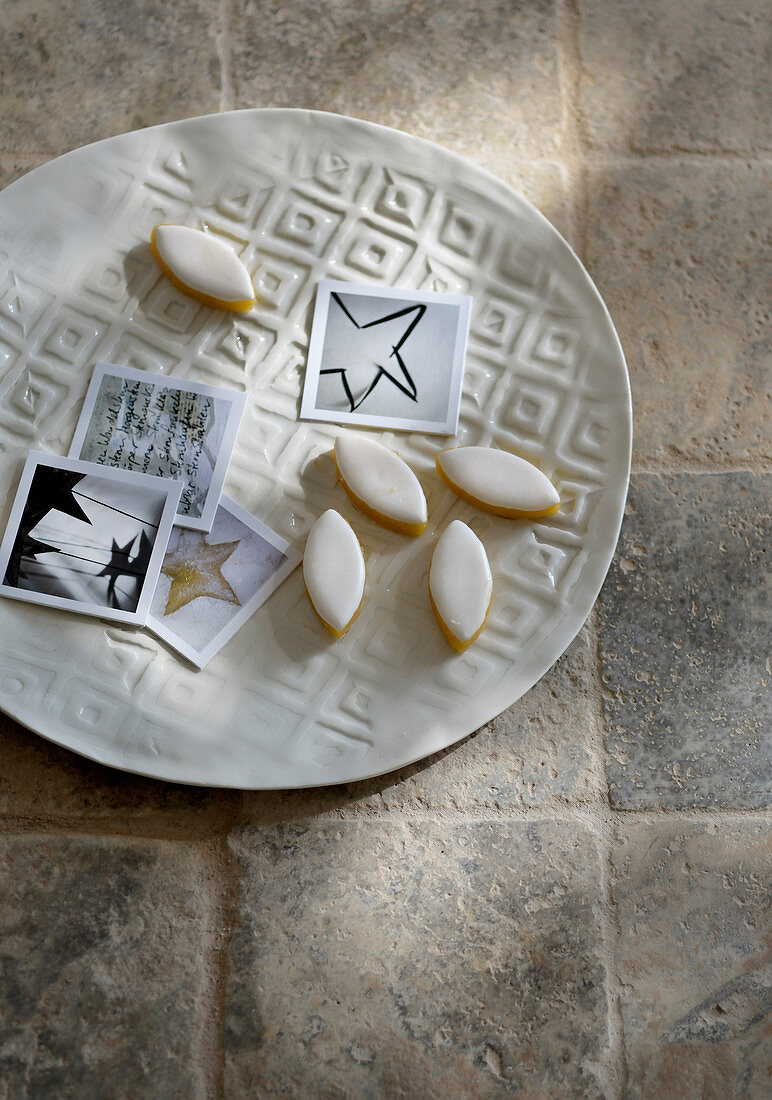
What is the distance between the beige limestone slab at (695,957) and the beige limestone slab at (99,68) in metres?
1.24

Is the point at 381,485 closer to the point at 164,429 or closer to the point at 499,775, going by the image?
the point at 164,429

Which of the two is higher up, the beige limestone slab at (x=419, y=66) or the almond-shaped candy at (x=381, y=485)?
the beige limestone slab at (x=419, y=66)

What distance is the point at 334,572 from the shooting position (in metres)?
1.02

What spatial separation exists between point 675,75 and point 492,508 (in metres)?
0.85

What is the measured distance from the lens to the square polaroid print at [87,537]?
3.34 ft

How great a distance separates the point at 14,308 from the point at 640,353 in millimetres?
859

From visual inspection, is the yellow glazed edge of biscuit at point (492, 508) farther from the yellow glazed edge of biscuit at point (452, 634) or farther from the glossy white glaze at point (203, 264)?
the glossy white glaze at point (203, 264)

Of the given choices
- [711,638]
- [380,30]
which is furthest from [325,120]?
[711,638]

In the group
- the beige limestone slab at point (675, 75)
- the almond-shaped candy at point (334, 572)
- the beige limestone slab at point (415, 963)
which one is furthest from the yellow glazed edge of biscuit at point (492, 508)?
the beige limestone slab at point (675, 75)

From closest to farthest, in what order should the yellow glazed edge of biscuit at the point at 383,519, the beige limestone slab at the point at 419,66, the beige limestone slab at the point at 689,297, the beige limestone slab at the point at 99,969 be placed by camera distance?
the beige limestone slab at the point at 99,969 < the yellow glazed edge of biscuit at the point at 383,519 < the beige limestone slab at the point at 689,297 < the beige limestone slab at the point at 419,66

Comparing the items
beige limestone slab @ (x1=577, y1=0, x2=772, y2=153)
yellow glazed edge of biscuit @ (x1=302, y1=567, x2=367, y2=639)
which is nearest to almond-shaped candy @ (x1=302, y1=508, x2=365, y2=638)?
yellow glazed edge of biscuit @ (x1=302, y1=567, x2=367, y2=639)

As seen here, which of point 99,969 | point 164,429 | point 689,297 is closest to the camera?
point 99,969

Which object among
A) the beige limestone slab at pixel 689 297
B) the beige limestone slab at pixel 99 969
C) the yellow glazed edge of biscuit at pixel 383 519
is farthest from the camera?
the beige limestone slab at pixel 689 297

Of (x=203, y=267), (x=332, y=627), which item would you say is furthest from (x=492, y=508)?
(x=203, y=267)
